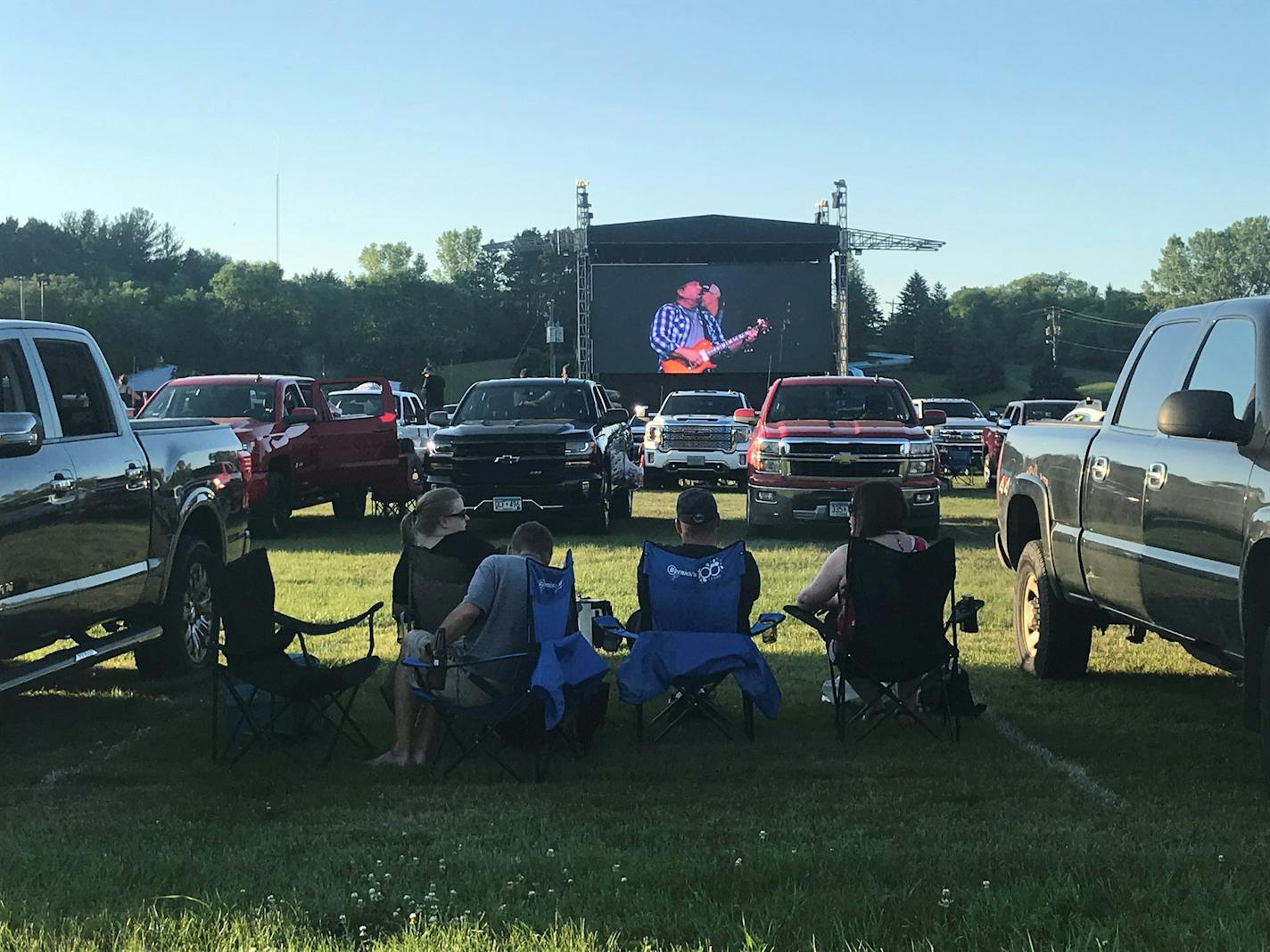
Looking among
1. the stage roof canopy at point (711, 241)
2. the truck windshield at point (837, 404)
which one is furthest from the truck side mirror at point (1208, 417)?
the stage roof canopy at point (711, 241)

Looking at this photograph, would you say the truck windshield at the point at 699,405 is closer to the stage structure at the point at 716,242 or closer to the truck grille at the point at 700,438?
the truck grille at the point at 700,438

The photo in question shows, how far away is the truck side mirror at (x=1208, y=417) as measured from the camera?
19.4 feet

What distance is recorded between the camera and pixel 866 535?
7672mm

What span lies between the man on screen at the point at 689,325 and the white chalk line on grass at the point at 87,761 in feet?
163

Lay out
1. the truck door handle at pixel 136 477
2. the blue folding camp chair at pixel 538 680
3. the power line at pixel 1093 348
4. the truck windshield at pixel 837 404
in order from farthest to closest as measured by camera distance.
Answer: the power line at pixel 1093 348, the truck windshield at pixel 837 404, the truck door handle at pixel 136 477, the blue folding camp chair at pixel 538 680

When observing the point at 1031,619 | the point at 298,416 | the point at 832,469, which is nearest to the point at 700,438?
the point at 832,469

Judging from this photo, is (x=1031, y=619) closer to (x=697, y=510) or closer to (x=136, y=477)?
(x=697, y=510)

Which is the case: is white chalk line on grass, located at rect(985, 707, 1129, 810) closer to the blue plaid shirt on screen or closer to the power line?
the blue plaid shirt on screen

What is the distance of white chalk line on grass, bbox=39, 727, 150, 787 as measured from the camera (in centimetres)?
652

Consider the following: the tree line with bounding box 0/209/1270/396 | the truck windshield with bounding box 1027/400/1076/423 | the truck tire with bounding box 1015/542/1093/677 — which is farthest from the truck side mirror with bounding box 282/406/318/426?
the tree line with bounding box 0/209/1270/396

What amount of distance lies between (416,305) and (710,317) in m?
64.4

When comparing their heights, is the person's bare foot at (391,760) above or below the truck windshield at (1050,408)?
below

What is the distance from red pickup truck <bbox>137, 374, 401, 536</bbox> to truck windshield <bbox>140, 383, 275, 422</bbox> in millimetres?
10

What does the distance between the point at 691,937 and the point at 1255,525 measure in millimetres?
2909
